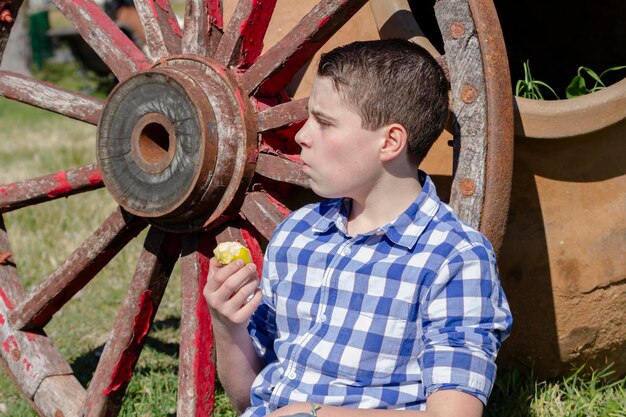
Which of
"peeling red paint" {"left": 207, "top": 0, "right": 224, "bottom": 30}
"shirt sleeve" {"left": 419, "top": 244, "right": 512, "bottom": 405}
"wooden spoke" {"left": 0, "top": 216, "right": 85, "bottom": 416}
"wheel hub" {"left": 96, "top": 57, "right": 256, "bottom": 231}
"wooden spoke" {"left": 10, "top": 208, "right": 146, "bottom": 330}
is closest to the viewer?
"shirt sleeve" {"left": 419, "top": 244, "right": 512, "bottom": 405}

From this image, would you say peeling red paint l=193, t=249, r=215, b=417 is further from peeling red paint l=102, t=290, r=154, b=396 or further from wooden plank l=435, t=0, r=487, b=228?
wooden plank l=435, t=0, r=487, b=228

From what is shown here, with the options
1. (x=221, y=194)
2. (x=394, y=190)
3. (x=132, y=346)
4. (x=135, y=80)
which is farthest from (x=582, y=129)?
(x=132, y=346)

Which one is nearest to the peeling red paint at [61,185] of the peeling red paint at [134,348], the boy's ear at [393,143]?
the peeling red paint at [134,348]

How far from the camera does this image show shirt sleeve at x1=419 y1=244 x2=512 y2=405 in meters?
1.76

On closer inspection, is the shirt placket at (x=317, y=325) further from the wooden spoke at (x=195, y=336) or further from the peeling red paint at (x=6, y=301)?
the peeling red paint at (x=6, y=301)

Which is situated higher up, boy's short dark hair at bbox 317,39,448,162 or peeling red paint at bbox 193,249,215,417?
boy's short dark hair at bbox 317,39,448,162

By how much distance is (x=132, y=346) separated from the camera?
2.71 metres

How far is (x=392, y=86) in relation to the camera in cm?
198

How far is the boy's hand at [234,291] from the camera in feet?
6.52

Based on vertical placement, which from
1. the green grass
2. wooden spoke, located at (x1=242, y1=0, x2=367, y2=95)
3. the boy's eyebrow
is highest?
wooden spoke, located at (x1=242, y1=0, x2=367, y2=95)

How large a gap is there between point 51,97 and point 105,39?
26 centimetres

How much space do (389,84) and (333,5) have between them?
1.55 ft

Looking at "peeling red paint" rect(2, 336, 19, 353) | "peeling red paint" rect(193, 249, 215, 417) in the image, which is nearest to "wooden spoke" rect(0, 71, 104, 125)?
"peeling red paint" rect(193, 249, 215, 417)

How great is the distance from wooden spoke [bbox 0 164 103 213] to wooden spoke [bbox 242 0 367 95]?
23.3 inches
